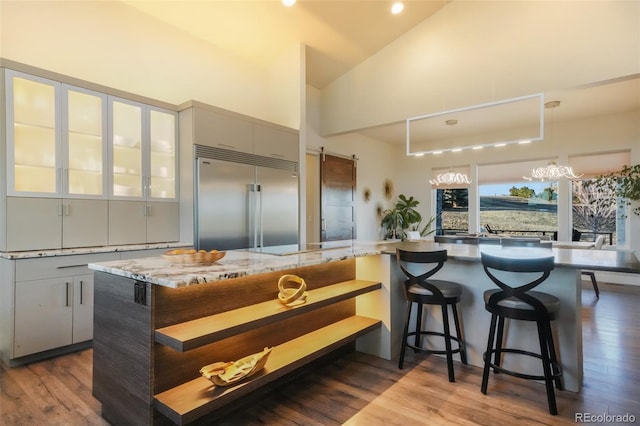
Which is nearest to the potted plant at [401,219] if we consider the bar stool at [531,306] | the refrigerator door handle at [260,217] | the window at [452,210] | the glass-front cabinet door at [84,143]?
the window at [452,210]

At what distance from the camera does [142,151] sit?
3541mm

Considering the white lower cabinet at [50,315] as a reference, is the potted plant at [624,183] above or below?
above

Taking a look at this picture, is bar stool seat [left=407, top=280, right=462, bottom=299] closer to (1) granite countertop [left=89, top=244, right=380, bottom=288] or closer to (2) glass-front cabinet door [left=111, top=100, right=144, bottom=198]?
(1) granite countertop [left=89, top=244, right=380, bottom=288]

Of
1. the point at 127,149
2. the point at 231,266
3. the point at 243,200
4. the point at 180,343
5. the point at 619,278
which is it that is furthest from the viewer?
the point at 619,278

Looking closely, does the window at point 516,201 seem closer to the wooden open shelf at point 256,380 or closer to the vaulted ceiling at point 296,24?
the vaulted ceiling at point 296,24

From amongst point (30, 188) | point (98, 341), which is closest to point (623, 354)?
point (98, 341)

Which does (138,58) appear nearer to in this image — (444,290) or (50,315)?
(50,315)

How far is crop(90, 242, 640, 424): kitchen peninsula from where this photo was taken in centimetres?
159

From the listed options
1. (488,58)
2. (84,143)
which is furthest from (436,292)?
(488,58)

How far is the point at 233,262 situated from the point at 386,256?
1318mm

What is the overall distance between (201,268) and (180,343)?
0.40 meters

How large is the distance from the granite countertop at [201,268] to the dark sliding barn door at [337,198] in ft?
12.3

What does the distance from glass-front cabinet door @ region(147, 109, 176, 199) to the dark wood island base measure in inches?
77.9

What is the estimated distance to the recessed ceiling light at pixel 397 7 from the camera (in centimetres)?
426
